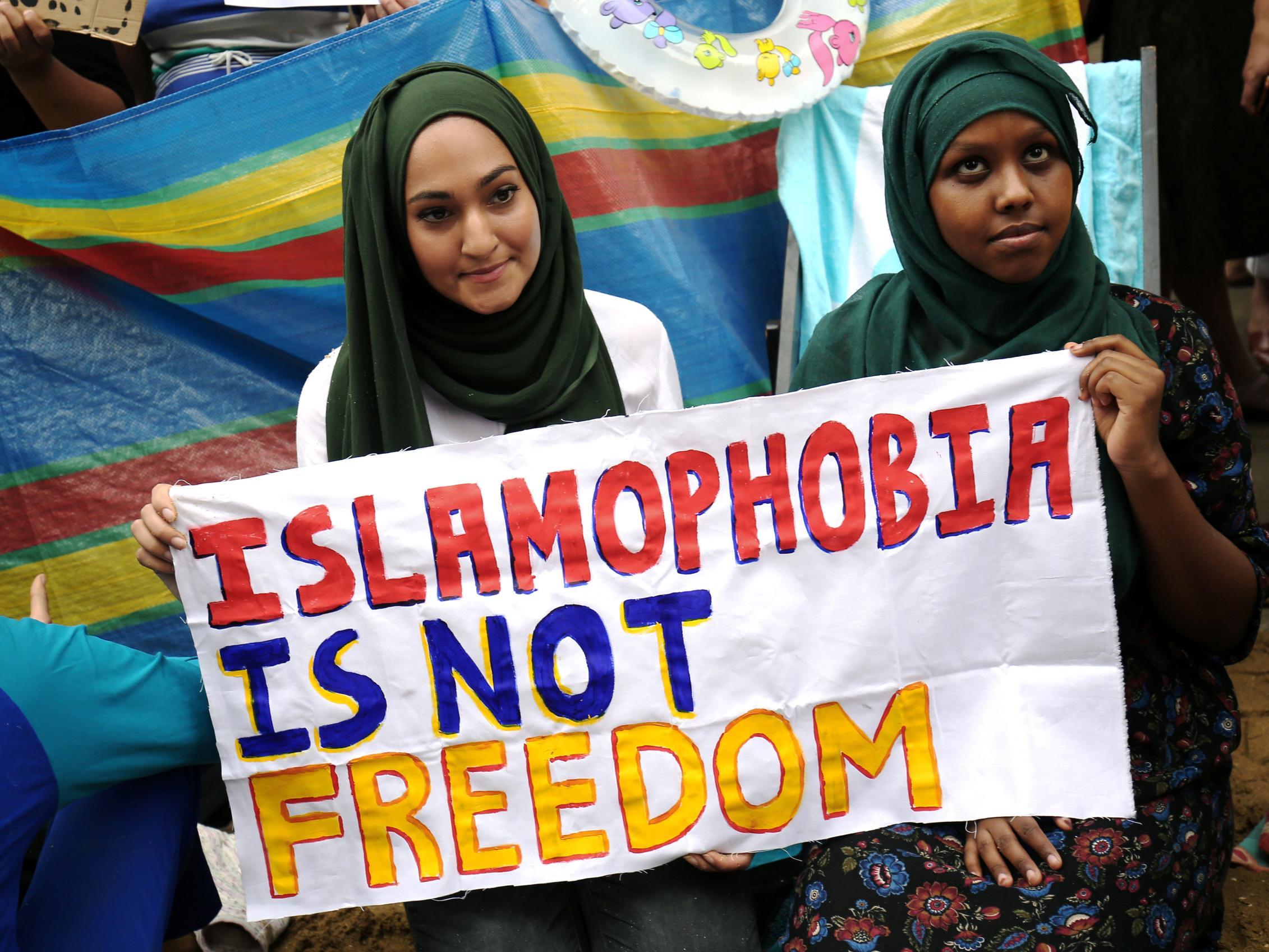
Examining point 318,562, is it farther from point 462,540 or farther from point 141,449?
point 141,449

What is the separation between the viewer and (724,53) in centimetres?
305

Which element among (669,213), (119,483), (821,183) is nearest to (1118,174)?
(821,183)

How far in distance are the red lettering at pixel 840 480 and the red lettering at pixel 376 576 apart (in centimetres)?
63

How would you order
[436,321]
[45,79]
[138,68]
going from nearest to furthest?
Answer: [436,321] → [45,79] → [138,68]

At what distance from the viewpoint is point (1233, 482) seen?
1.91 metres

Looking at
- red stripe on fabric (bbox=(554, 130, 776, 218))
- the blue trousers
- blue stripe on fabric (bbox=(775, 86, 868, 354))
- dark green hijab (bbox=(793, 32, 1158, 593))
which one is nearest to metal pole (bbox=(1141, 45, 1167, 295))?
blue stripe on fabric (bbox=(775, 86, 868, 354))

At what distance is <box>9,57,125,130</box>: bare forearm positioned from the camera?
9.45ft

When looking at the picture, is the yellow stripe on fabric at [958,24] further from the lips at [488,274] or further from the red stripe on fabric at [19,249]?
the red stripe on fabric at [19,249]

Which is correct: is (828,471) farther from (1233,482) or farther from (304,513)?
(304,513)

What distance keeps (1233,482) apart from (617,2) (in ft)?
6.22

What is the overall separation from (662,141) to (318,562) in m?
1.76

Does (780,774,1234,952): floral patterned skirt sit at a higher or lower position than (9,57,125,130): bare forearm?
lower

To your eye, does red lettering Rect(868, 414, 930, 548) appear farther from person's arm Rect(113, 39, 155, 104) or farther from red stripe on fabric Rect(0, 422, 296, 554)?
person's arm Rect(113, 39, 155, 104)

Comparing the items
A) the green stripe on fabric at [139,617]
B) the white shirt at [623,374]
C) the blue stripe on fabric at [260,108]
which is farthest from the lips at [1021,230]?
the green stripe on fabric at [139,617]
